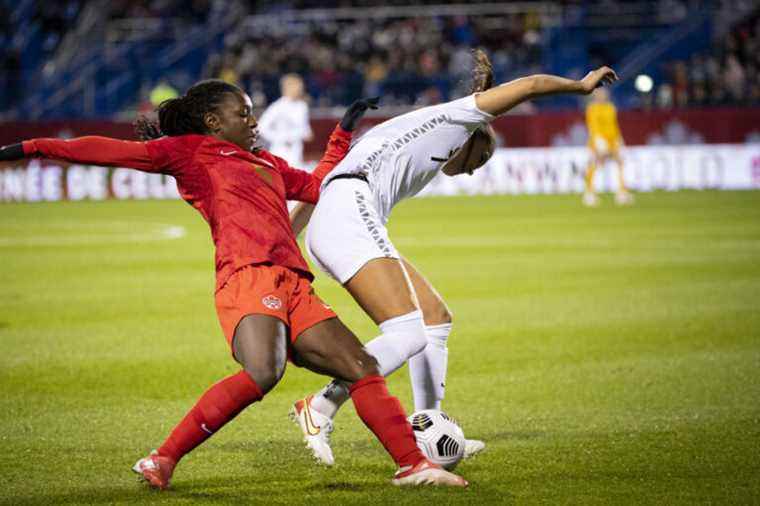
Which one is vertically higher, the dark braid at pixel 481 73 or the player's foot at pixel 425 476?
the dark braid at pixel 481 73

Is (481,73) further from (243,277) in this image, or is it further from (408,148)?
(243,277)

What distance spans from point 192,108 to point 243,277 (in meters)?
0.83

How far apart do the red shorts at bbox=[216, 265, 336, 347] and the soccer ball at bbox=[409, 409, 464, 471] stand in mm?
747

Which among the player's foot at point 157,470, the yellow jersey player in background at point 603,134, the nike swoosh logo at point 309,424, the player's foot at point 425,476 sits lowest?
the player's foot at point 425,476

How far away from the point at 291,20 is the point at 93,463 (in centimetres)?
3103

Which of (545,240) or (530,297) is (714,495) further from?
(545,240)

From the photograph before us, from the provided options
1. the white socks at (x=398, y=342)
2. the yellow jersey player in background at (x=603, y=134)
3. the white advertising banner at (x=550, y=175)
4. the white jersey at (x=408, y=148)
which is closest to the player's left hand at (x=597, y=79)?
the white jersey at (x=408, y=148)

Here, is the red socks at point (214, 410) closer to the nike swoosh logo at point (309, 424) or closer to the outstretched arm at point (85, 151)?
the nike swoosh logo at point (309, 424)

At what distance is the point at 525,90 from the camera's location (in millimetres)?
5523

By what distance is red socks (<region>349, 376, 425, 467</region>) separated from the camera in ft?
17.3

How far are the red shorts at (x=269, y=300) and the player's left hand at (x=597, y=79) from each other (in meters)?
1.56

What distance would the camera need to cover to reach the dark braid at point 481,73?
6.01 m

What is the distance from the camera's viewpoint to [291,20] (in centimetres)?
3603

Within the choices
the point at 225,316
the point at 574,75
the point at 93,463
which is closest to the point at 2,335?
the point at 93,463
